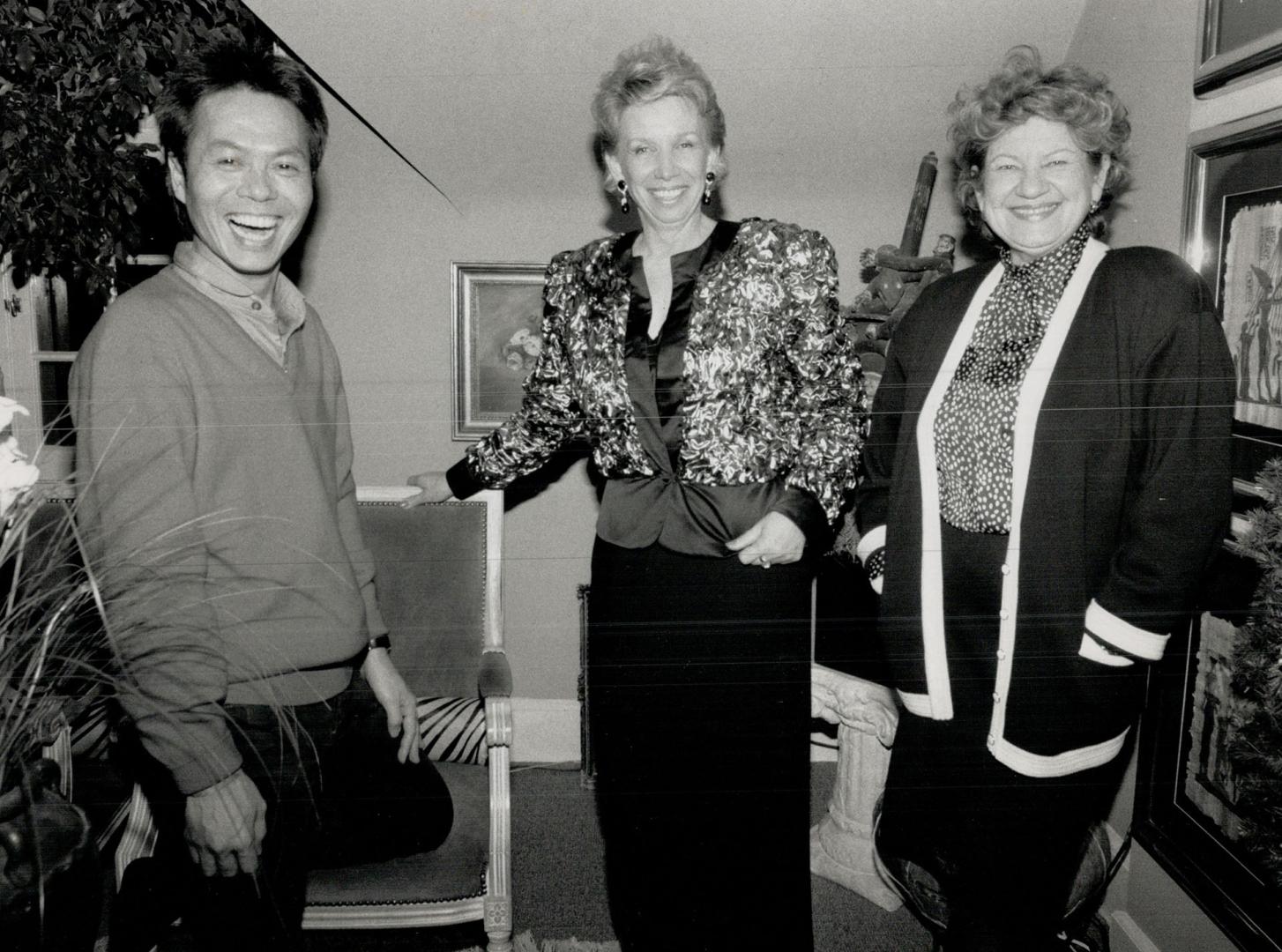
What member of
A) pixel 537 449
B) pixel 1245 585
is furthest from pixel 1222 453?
pixel 537 449

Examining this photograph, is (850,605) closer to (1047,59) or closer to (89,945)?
(1047,59)

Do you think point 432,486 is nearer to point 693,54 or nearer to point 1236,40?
point 693,54

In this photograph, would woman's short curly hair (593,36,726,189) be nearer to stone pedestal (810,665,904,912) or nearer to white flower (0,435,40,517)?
white flower (0,435,40,517)

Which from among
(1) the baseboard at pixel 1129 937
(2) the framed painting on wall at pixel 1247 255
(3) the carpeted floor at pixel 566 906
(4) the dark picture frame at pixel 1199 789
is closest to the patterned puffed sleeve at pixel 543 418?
(3) the carpeted floor at pixel 566 906

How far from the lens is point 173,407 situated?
1032 millimetres

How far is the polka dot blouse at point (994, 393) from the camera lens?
1.17m

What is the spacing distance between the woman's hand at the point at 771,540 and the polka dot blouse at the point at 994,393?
20 centimetres

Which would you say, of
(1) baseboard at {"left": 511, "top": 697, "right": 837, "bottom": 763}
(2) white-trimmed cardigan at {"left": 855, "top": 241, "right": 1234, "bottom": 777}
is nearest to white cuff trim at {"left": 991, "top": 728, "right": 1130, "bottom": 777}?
(2) white-trimmed cardigan at {"left": 855, "top": 241, "right": 1234, "bottom": 777}

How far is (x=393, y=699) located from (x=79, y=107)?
1150 millimetres

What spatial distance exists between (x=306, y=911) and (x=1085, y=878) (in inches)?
46.9

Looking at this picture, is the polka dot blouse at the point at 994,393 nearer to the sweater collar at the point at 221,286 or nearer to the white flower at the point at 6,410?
the sweater collar at the point at 221,286

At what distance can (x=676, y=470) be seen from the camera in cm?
136

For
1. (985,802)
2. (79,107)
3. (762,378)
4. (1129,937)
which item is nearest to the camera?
(985,802)

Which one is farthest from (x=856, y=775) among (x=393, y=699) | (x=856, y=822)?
(x=393, y=699)
